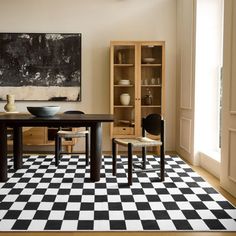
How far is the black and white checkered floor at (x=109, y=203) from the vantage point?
2588 millimetres

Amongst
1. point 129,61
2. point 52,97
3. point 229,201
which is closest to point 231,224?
point 229,201

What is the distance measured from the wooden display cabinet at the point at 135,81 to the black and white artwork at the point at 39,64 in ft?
2.64

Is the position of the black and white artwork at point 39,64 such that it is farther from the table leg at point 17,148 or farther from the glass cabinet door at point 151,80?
the table leg at point 17,148

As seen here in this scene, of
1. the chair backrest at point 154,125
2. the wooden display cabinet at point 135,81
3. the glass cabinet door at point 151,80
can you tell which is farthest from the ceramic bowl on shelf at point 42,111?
the glass cabinet door at point 151,80

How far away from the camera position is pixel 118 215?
2768 millimetres

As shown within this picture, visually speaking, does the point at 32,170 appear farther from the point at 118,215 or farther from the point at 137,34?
the point at 137,34

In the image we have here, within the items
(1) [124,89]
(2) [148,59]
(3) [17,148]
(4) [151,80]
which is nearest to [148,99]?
(4) [151,80]

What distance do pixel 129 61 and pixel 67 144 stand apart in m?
1.90

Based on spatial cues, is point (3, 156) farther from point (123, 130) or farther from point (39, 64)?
point (39, 64)

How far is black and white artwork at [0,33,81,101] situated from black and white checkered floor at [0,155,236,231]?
1.95 metres

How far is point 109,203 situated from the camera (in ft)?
10.1

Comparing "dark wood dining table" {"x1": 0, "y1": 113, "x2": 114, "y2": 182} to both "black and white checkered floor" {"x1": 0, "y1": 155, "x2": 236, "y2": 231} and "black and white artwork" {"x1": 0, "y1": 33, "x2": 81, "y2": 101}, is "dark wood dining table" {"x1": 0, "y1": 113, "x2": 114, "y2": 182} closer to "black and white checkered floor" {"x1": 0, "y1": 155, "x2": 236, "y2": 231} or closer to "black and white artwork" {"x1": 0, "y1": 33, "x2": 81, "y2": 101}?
"black and white checkered floor" {"x1": 0, "y1": 155, "x2": 236, "y2": 231}

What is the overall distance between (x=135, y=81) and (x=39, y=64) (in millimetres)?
1880

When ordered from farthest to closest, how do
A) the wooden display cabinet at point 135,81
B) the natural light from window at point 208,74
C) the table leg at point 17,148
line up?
1. the wooden display cabinet at point 135,81
2. the natural light from window at point 208,74
3. the table leg at point 17,148
